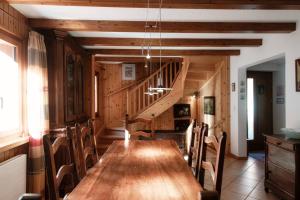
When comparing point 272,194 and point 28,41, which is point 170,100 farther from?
point 28,41

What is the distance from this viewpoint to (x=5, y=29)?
2604mm

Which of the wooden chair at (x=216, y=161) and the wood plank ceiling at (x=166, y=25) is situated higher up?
the wood plank ceiling at (x=166, y=25)

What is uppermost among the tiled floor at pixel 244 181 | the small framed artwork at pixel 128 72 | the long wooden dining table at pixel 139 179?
the small framed artwork at pixel 128 72

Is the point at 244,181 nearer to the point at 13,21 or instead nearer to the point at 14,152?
the point at 14,152

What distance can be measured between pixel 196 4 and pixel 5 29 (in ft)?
7.02

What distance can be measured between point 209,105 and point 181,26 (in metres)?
3.84

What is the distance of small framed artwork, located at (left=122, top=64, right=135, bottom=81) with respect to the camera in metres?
7.79


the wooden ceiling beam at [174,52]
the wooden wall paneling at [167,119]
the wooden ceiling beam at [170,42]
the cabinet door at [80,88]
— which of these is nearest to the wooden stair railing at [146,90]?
the wooden wall paneling at [167,119]

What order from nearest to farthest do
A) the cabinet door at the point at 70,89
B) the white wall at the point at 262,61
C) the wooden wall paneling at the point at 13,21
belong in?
the wooden wall paneling at the point at 13,21 → the white wall at the point at 262,61 → the cabinet door at the point at 70,89

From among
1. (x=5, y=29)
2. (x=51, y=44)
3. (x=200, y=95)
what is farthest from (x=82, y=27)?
(x=200, y=95)

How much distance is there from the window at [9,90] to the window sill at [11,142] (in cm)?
8

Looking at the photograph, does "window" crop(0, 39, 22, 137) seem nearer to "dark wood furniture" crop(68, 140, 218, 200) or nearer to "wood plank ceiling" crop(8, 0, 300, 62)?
"wood plank ceiling" crop(8, 0, 300, 62)

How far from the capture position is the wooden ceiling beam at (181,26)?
3.36m

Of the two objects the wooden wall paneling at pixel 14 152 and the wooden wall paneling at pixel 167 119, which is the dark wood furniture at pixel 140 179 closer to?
the wooden wall paneling at pixel 14 152
